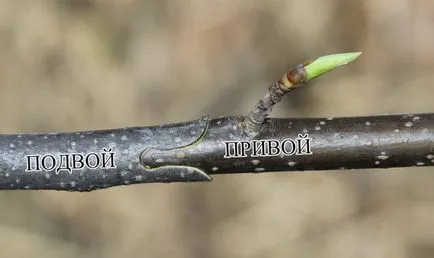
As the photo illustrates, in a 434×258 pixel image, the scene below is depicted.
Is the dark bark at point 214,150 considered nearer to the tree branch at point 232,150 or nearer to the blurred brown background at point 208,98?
the tree branch at point 232,150

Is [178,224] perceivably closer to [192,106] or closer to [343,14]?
[192,106]

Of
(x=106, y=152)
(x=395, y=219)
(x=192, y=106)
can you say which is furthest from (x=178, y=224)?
(x=106, y=152)

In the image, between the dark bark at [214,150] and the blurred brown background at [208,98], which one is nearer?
the dark bark at [214,150]

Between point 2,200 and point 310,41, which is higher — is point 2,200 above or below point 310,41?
below

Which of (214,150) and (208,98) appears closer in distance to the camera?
(214,150)

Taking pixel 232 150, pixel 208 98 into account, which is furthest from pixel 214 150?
pixel 208 98

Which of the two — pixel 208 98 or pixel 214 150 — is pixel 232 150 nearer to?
pixel 214 150

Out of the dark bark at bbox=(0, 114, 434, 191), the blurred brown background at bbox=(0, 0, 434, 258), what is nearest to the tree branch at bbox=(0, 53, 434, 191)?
the dark bark at bbox=(0, 114, 434, 191)

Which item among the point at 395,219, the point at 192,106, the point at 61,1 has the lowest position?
the point at 395,219

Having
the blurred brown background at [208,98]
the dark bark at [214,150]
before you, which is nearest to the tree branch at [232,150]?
the dark bark at [214,150]
